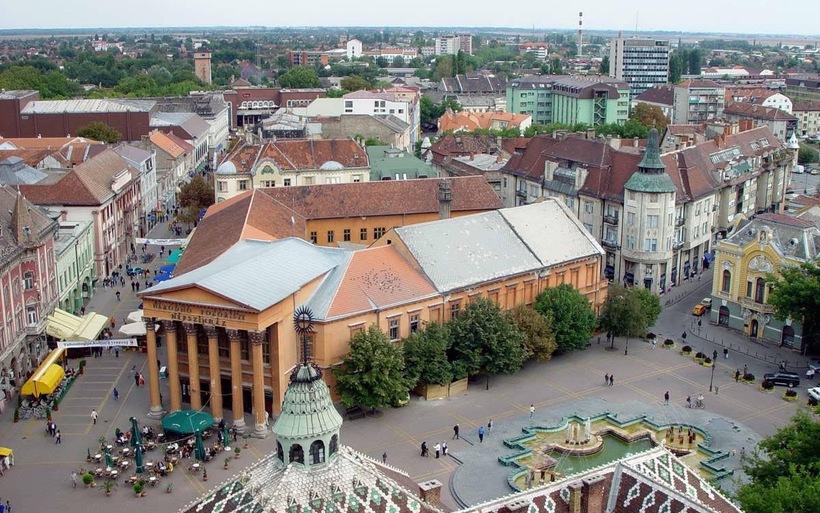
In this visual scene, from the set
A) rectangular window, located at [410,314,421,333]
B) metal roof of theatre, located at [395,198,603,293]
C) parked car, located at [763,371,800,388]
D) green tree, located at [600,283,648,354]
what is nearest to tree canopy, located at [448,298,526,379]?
rectangular window, located at [410,314,421,333]

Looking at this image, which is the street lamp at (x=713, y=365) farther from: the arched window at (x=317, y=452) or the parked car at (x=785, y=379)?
the arched window at (x=317, y=452)

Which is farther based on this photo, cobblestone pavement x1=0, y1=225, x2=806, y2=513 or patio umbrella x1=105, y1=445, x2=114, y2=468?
patio umbrella x1=105, y1=445, x2=114, y2=468

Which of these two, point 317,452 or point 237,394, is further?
point 237,394

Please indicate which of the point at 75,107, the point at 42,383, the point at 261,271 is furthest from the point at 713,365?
the point at 75,107

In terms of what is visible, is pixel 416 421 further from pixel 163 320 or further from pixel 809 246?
pixel 809 246

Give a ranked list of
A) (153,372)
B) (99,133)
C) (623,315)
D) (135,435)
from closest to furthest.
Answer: (135,435)
(153,372)
(623,315)
(99,133)

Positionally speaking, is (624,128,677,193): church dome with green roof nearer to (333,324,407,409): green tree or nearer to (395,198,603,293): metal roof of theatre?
(395,198,603,293): metal roof of theatre

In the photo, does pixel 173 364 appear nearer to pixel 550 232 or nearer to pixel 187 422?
pixel 187 422
